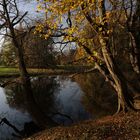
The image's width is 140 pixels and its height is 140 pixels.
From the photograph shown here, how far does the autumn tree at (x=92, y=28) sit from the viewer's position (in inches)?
517

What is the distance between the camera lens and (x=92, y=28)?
1569 cm

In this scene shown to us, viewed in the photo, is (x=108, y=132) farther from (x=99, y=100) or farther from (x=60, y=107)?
(x=99, y=100)

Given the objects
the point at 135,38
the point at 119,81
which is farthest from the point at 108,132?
the point at 135,38

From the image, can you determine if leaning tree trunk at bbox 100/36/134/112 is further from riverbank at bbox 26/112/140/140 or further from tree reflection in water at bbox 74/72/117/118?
tree reflection in water at bbox 74/72/117/118

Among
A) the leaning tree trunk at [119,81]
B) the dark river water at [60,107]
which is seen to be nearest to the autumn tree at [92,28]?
the leaning tree trunk at [119,81]

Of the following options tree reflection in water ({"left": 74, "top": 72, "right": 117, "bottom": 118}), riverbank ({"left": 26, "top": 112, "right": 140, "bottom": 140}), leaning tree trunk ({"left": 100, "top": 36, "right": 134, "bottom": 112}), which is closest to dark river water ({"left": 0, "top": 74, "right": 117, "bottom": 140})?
tree reflection in water ({"left": 74, "top": 72, "right": 117, "bottom": 118})

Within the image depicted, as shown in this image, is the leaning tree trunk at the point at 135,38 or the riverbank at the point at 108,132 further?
the leaning tree trunk at the point at 135,38

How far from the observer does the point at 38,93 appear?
34562mm

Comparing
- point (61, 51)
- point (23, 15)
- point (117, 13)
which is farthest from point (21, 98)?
point (117, 13)

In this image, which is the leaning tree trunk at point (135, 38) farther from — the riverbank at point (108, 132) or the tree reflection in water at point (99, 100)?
Result: the riverbank at point (108, 132)

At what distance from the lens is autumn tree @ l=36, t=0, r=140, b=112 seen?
1314cm

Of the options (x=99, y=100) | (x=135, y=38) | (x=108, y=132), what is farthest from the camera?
(x=99, y=100)

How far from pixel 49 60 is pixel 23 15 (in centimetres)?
670

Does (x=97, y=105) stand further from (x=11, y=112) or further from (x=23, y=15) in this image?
(x=23, y=15)
